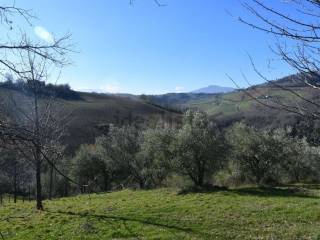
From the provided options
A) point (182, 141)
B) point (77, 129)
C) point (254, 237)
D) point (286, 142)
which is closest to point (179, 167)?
point (182, 141)

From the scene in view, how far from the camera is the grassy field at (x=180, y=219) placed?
69.5 ft

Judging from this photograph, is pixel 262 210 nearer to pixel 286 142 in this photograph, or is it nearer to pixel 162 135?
pixel 162 135

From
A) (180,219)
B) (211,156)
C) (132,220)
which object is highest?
(211,156)

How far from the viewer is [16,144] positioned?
5777 millimetres

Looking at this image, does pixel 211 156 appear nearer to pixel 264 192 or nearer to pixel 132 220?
pixel 264 192

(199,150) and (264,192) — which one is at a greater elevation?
(199,150)

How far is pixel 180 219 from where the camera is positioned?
24.5 m

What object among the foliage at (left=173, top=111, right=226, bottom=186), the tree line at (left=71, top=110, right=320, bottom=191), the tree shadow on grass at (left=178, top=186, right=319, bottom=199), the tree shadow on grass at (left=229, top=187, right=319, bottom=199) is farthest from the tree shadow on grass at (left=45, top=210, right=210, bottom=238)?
the foliage at (left=173, top=111, right=226, bottom=186)

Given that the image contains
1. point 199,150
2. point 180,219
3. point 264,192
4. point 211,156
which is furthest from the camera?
point 211,156

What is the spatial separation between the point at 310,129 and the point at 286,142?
47451 mm

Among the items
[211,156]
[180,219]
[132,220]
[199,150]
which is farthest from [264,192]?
[132,220]

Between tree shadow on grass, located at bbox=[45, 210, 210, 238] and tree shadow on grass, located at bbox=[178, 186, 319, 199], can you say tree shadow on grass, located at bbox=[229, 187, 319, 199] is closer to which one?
tree shadow on grass, located at bbox=[178, 186, 319, 199]

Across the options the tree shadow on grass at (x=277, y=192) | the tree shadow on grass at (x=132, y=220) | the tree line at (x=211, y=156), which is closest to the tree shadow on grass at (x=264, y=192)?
the tree shadow on grass at (x=277, y=192)

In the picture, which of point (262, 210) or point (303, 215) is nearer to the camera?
point (303, 215)
